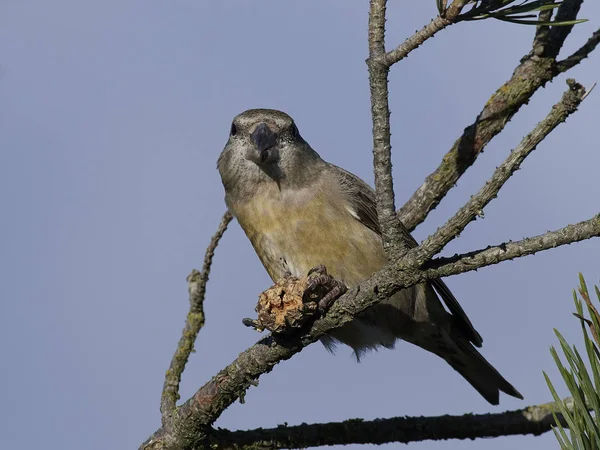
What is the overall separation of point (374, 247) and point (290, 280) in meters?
1.86

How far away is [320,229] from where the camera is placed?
19.3ft

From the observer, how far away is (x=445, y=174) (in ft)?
18.6

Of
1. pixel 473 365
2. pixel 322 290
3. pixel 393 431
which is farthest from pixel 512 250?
pixel 473 365

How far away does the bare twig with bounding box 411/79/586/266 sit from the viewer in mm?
3082

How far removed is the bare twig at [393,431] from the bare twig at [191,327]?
403mm

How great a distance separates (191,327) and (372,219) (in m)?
1.78

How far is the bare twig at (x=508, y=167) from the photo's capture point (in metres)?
3.08

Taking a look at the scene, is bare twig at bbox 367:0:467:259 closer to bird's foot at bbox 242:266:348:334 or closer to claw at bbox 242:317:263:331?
bird's foot at bbox 242:266:348:334

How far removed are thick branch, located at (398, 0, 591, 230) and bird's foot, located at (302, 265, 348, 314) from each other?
1769 millimetres

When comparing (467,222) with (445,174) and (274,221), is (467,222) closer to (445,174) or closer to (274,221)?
(445,174)

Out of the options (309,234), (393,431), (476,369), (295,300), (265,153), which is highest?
(265,153)

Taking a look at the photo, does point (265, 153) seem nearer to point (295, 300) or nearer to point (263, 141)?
point (263, 141)

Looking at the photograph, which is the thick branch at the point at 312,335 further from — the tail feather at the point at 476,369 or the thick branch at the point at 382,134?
the tail feather at the point at 476,369

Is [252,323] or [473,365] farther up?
[473,365]
